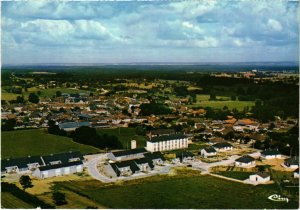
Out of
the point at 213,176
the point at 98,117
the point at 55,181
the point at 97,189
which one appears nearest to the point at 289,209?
the point at 213,176

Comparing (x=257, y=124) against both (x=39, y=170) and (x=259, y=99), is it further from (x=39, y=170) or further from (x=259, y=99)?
(x=39, y=170)

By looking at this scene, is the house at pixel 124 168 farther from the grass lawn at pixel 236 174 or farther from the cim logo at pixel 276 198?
the cim logo at pixel 276 198

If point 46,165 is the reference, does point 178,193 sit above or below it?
below

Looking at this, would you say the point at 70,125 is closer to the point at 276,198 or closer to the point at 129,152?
the point at 129,152

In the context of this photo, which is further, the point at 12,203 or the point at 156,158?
the point at 156,158

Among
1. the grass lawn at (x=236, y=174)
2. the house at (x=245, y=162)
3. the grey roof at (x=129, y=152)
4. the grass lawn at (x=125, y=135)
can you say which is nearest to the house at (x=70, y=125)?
the grass lawn at (x=125, y=135)

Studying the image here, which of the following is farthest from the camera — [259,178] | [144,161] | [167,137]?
[167,137]

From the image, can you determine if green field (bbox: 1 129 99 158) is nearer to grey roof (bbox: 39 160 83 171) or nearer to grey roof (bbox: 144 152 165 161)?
grey roof (bbox: 39 160 83 171)

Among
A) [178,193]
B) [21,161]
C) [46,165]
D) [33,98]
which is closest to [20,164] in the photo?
[21,161]

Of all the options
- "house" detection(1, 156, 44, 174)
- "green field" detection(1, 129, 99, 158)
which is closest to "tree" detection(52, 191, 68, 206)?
"house" detection(1, 156, 44, 174)
